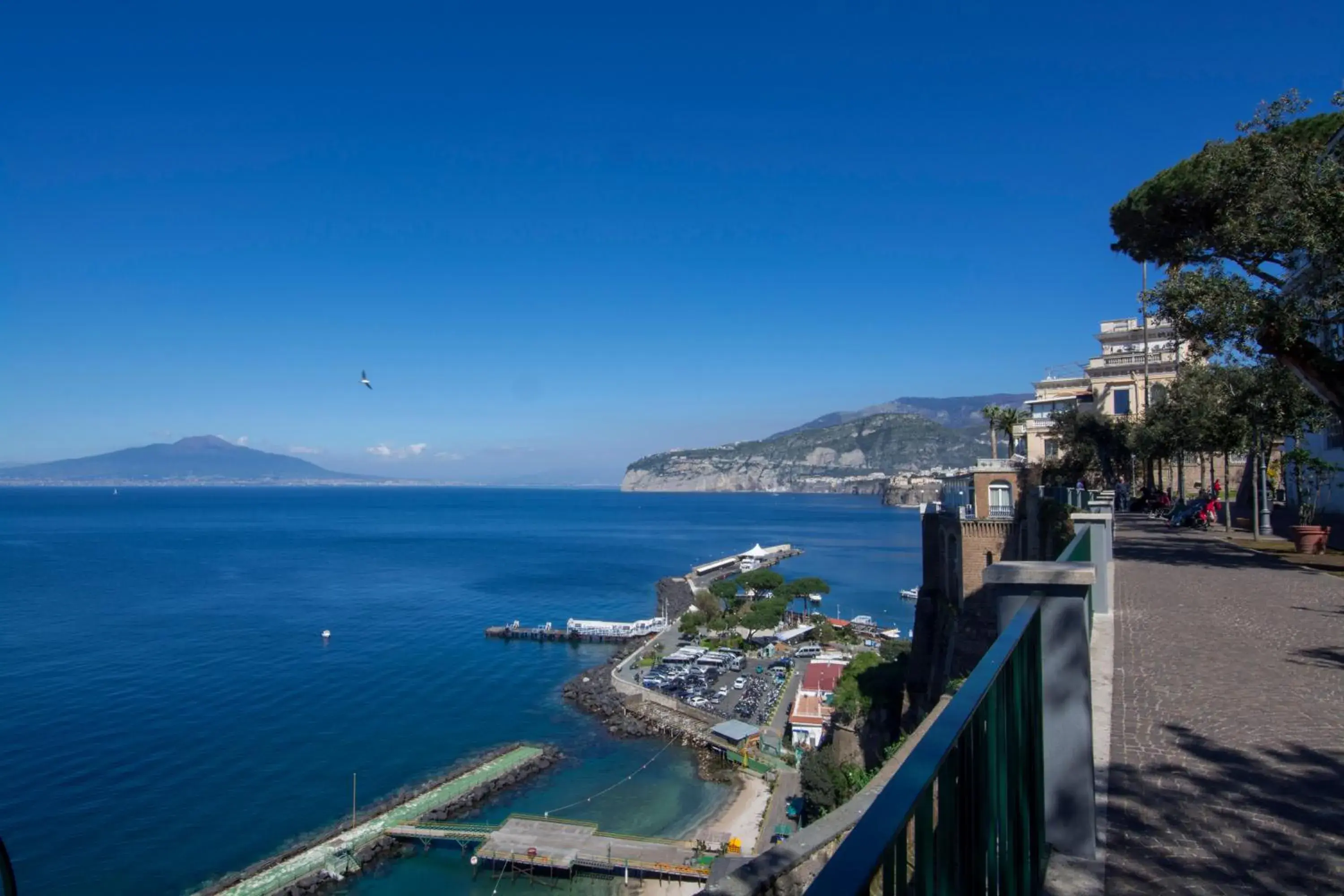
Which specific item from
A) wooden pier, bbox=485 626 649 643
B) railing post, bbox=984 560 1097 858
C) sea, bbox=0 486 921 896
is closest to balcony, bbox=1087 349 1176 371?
sea, bbox=0 486 921 896

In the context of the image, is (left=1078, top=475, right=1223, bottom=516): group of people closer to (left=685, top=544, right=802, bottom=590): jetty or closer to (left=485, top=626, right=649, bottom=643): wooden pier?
(left=485, top=626, right=649, bottom=643): wooden pier

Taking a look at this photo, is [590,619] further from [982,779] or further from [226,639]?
[982,779]

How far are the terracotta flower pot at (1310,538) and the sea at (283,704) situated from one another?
19389 millimetres

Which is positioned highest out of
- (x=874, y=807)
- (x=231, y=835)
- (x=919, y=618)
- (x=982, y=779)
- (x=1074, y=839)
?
(x=874, y=807)

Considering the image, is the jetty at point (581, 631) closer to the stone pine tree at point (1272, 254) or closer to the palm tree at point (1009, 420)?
the palm tree at point (1009, 420)

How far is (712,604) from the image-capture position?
6006cm

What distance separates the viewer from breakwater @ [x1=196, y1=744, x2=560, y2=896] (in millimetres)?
23094

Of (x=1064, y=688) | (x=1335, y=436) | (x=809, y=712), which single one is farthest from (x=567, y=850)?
(x=1335, y=436)

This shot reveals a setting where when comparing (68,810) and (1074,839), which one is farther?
(68,810)

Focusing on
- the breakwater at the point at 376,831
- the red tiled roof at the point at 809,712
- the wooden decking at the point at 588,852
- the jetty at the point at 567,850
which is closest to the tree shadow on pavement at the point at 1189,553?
the jetty at the point at 567,850

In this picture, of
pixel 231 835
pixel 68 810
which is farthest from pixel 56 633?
pixel 231 835

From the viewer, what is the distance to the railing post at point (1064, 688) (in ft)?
11.5

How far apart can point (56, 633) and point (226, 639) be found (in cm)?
1155

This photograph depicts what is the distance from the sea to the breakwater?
68 cm
